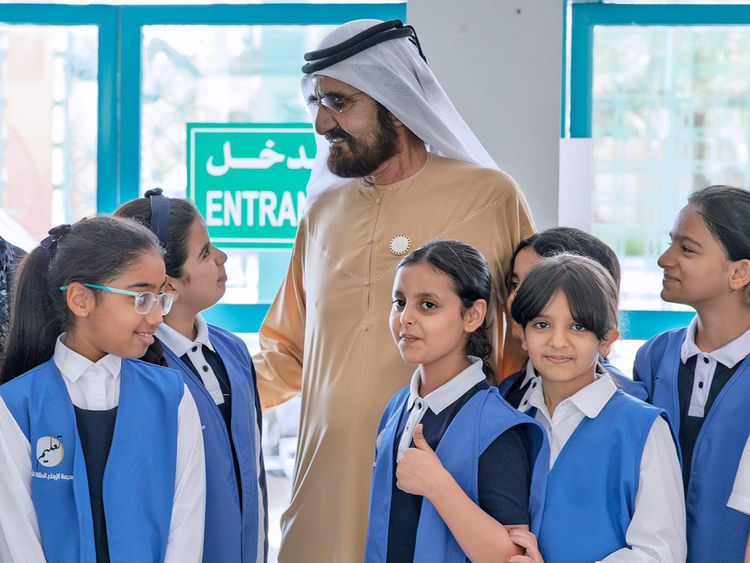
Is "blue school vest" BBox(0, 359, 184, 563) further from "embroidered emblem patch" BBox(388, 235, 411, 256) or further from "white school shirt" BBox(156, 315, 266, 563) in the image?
"embroidered emblem patch" BBox(388, 235, 411, 256)

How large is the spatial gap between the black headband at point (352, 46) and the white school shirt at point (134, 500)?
97cm

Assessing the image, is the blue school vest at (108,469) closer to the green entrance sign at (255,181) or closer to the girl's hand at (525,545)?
the girl's hand at (525,545)

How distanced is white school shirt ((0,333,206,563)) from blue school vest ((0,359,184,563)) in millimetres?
16

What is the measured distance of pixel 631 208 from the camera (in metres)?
3.76

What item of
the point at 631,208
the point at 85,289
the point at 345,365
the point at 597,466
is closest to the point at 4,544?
the point at 85,289

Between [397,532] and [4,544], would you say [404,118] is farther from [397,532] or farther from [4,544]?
[4,544]

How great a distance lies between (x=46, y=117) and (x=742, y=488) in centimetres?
317

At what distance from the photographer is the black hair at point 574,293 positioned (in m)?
1.73

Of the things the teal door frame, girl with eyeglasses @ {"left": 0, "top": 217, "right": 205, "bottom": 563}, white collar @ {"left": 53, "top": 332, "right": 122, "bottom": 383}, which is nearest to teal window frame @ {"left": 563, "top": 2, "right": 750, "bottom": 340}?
the teal door frame

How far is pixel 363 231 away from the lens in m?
2.37

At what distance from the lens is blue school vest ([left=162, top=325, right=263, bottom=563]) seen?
6.57 ft

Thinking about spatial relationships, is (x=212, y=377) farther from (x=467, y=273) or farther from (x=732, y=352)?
(x=732, y=352)

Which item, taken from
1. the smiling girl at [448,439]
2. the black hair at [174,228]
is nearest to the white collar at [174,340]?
the black hair at [174,228]

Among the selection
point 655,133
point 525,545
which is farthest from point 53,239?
point 655,133
